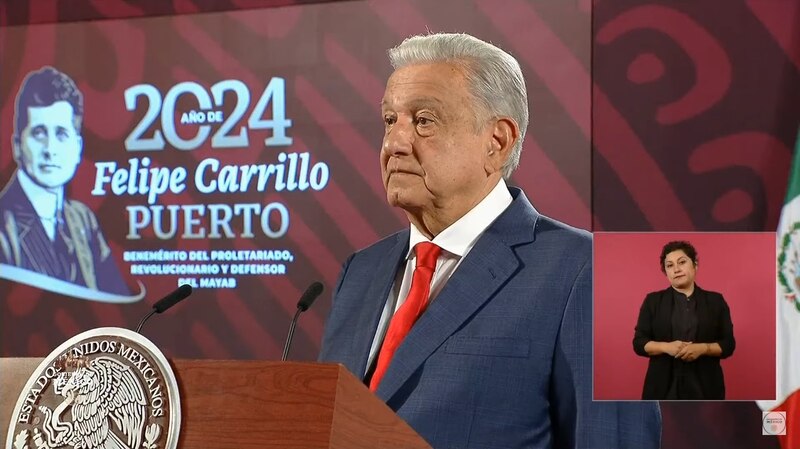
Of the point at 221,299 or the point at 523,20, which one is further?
the point at 221,299

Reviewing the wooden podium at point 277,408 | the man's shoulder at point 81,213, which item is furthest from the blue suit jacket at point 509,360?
the man's shoulder at point 81,213

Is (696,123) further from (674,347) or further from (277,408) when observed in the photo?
(277,408)

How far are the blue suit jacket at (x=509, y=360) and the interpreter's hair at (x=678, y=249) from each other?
4.01 feet

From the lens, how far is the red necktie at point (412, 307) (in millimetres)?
2197

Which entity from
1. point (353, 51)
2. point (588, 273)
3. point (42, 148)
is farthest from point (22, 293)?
point (588, 273)

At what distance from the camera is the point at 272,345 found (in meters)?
4.40

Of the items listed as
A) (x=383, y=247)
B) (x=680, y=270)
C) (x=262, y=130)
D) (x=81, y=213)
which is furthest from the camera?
(x=81, y=213)

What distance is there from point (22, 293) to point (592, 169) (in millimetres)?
2556

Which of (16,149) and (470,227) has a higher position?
(16,149)

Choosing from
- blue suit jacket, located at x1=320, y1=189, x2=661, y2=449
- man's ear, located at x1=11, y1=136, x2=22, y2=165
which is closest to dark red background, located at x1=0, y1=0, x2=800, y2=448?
man's ear, located at x1=11, y1=136, x2=22, y2=165

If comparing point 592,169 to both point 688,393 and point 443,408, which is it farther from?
point 443,408

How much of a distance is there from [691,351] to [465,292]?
158cm

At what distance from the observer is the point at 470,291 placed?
2170mm

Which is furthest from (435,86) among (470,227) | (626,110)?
(626,110)
